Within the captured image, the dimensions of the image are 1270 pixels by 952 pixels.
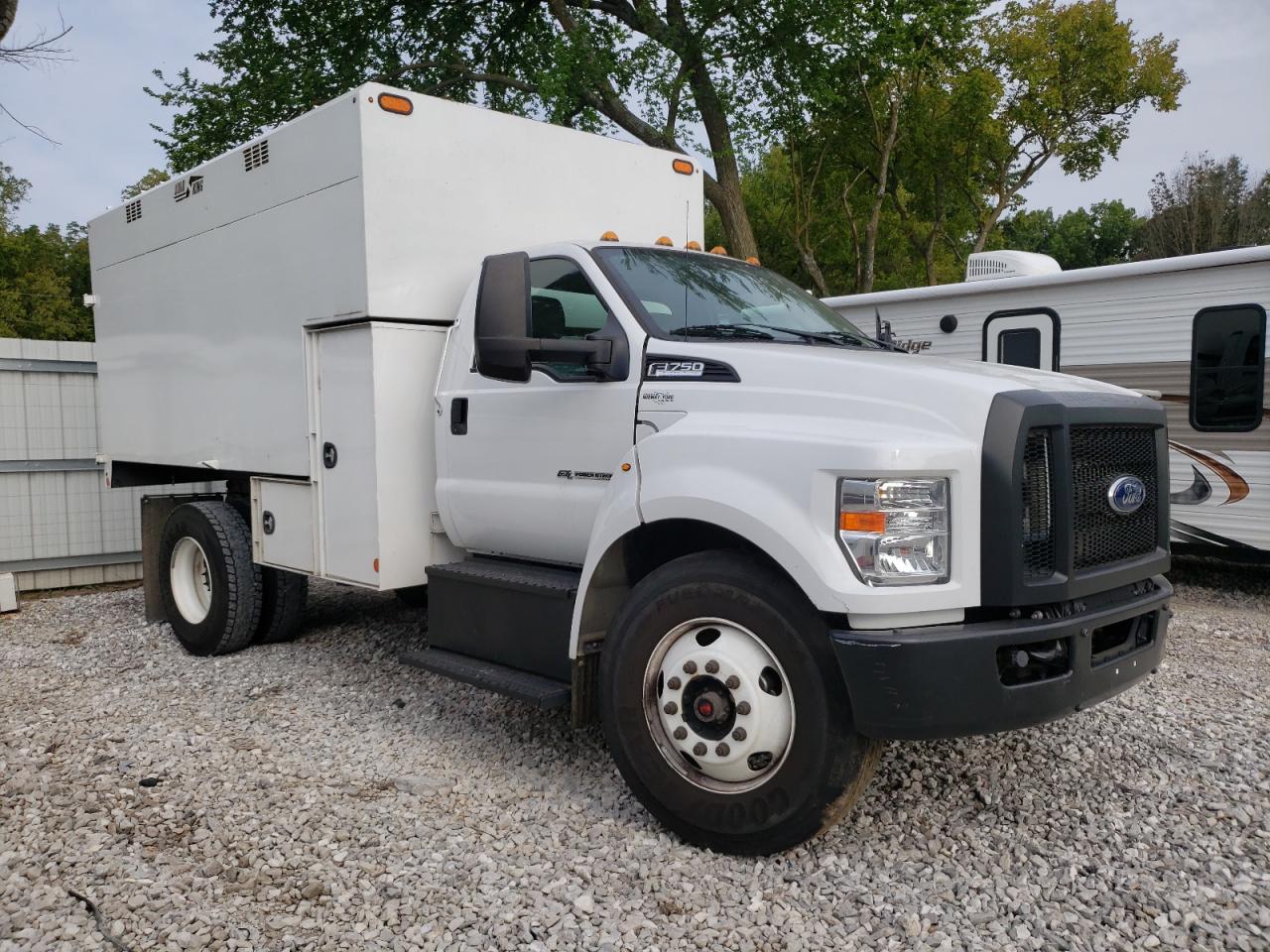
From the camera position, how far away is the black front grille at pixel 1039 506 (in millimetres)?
3348

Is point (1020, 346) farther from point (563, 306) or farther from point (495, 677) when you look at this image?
point (495, 677)

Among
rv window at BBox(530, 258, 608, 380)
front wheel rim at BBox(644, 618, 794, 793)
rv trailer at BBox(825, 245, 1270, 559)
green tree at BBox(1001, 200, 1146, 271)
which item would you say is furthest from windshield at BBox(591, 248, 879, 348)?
green tree at BBox(1001, 200, 1146, 271)

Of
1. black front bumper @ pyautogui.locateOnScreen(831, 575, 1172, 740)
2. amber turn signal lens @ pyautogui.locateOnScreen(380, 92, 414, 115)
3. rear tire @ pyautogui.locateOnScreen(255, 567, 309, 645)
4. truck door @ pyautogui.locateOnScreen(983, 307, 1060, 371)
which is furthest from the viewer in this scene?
truck door @ pyautogui.locateOnScreen(983, 307, 1060, 371)

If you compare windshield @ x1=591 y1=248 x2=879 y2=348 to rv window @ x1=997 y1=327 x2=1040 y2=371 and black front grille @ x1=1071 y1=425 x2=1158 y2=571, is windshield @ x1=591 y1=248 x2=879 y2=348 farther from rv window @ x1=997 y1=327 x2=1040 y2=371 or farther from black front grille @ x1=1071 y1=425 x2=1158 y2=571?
rv window @ x1=997 y1=327 x2=1040 y2=371

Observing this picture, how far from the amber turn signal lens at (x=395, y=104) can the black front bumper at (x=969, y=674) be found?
11.5ft

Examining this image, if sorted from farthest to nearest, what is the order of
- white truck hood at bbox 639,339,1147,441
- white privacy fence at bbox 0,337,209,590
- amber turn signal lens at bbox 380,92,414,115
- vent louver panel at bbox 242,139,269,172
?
white privacy fence at bbox 0,337,209,590 < vent louver panel at bbox 242,139,269,172 < amber turn signal lens at bbox 380,92,414,115 < white truck hood at bbox 639,339,1147,441

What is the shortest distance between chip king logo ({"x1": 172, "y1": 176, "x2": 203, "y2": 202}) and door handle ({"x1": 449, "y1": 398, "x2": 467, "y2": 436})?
292 centimetres

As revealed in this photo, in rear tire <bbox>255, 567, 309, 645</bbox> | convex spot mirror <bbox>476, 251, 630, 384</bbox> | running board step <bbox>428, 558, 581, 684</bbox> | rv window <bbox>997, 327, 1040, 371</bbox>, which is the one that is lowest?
rear tire <bbox>255, 567, 309, 645</bbox>

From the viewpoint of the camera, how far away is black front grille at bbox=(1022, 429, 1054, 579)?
3348 millimetres

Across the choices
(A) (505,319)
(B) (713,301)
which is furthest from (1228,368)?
(A) (505,319)

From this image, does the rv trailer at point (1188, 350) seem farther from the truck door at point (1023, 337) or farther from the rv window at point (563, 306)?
the rv window at point (563, 306)

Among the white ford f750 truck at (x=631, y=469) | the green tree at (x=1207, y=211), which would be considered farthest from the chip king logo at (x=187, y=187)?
the green tree at (x=1207, y=211)

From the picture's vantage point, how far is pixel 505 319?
4.11 metres

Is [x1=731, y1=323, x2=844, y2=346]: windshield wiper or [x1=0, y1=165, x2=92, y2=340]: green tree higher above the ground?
[x1=0, y1=165, x2=92, y2=340]: green tree
